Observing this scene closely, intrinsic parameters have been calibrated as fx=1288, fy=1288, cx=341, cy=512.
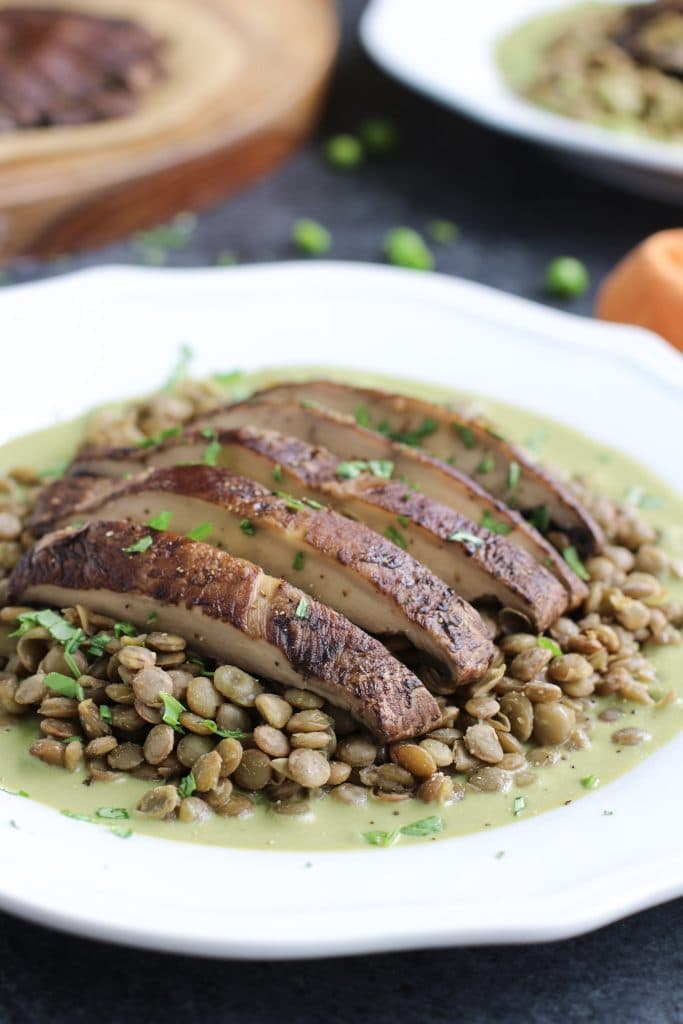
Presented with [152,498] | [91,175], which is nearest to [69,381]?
[152,498]

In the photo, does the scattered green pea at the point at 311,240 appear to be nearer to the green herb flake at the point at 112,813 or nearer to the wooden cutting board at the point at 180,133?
the wooden cutting board at the point at 180,133

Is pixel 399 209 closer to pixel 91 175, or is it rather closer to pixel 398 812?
pixel 91 175

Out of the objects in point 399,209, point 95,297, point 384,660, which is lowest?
point 399,209

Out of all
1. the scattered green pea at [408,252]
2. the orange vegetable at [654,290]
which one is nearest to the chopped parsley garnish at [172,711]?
the orange vegetable at [654,290]

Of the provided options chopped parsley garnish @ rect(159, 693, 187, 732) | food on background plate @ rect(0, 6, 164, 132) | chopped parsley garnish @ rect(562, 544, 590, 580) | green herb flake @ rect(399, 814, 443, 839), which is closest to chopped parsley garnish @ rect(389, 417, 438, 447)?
chopped parsley garnish @ rect(562, 544, 590, 580)

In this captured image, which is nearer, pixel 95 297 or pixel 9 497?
pixel 9 497

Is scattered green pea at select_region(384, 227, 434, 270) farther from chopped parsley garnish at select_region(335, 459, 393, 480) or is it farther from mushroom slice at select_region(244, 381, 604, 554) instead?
chopped parsley garnish at select_region(335, 459, 393, 480)
